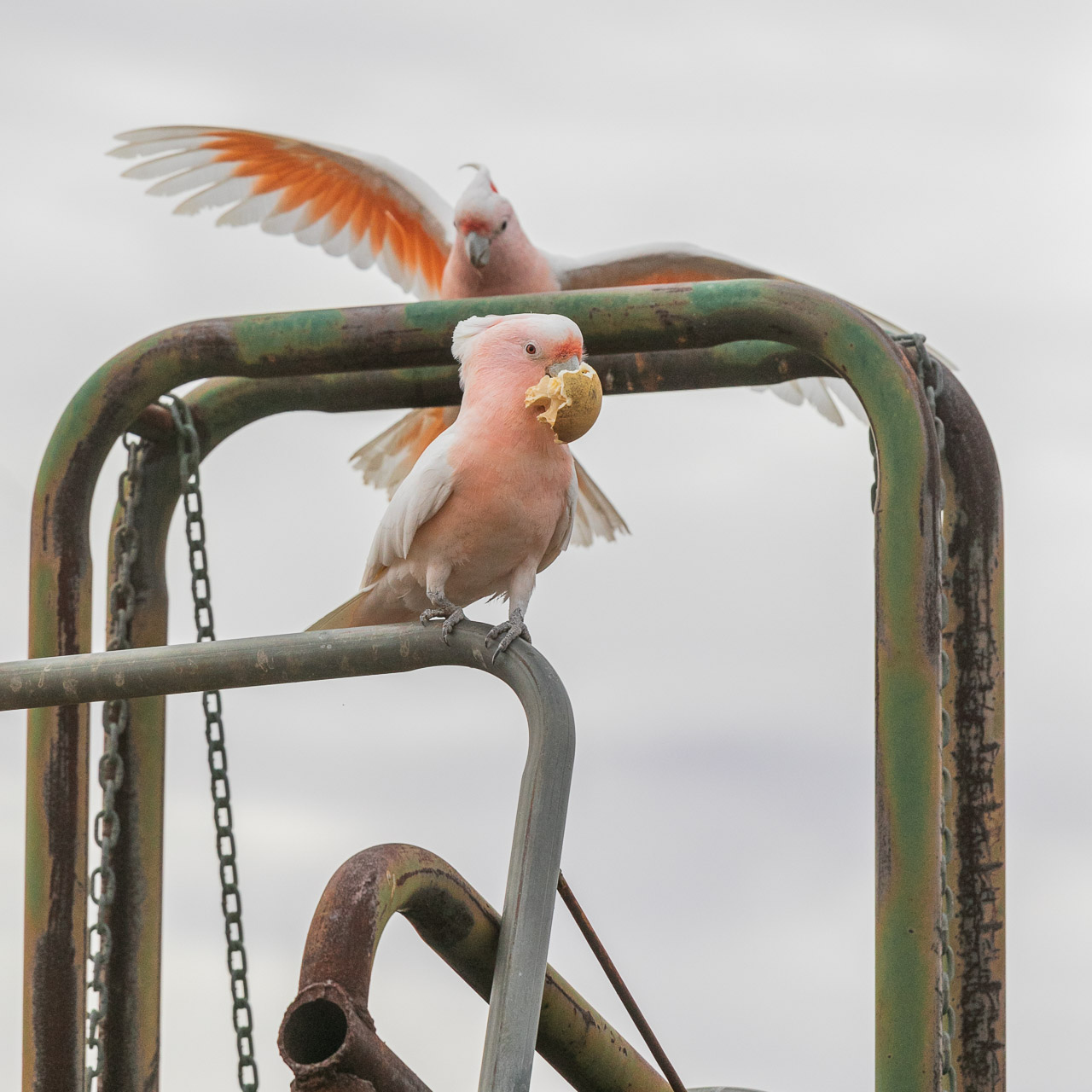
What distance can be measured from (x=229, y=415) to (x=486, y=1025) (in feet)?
3.56

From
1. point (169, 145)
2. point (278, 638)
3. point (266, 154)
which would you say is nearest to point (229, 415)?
point (278, 638)

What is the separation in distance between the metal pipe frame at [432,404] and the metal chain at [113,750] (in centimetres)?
3

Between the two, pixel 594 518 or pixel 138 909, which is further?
pixel 594 518

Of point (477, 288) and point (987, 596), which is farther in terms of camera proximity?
point (477, 288)

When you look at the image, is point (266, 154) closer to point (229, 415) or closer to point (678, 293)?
point (229, 415)

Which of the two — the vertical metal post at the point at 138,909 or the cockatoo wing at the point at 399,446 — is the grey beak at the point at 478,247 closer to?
the cockatoo wing at the point at 399,446

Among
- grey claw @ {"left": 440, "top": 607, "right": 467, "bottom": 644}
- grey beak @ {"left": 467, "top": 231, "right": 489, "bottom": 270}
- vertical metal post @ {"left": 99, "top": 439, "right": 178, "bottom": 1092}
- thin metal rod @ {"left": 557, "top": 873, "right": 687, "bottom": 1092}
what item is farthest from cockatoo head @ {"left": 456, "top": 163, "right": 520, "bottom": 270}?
thin metal rod @ {"left": 557, "top": 873, "right": 687, "bottom": 1092}

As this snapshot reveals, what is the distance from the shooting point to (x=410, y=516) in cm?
159

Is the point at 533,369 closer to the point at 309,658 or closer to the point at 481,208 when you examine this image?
the point at 309,658

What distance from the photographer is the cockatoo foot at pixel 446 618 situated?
1.41m

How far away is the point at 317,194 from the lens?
3080 mm

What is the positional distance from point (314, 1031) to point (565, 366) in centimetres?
68

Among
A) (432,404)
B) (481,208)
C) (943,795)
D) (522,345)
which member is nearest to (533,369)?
(522,345)

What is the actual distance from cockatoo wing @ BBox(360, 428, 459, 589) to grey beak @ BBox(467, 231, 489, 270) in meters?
1.32
